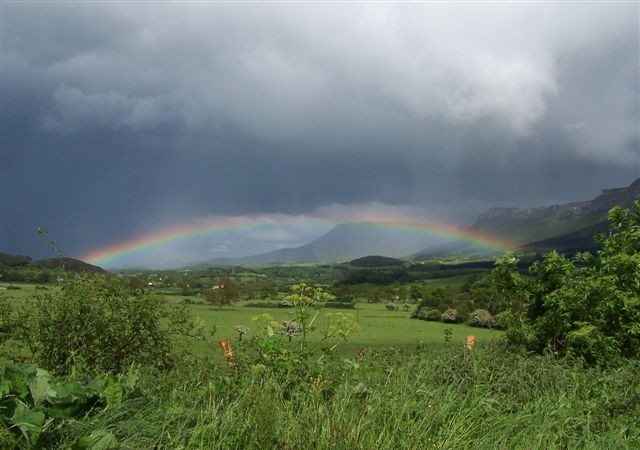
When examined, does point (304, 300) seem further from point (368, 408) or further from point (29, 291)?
point (29, 291)

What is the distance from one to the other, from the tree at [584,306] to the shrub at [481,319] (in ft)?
20.7

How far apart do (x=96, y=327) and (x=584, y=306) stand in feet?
24.0

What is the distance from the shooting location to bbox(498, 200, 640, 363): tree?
903cm

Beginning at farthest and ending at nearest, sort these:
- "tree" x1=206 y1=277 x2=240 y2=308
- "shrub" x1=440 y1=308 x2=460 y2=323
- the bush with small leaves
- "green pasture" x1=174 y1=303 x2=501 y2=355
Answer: "shrub" x1=440 y1=308 x2=460 y2=323 → "tree" x1=206 y1=277 x2=240 y2=308 → "green pasture" x1=174 y1=303 x2=501 y2=355 → the bush with small leaves

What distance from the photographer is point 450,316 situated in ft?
70.2

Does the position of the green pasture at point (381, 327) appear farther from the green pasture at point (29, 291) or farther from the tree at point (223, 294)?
the green pasture at point (29, 291)

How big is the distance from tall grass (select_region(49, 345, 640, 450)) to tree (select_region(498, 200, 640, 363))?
154 centimetres

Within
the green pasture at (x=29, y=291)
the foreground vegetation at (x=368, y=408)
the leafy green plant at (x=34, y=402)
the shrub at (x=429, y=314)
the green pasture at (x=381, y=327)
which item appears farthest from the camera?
the shrub at (x=429, y=314)

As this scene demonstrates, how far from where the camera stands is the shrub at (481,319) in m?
17.0

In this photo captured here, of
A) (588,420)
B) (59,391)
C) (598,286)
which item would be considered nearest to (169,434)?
(59,391)

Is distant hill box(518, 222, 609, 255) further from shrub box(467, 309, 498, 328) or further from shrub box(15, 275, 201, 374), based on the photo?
shrub box(15, 275, 201, 374)

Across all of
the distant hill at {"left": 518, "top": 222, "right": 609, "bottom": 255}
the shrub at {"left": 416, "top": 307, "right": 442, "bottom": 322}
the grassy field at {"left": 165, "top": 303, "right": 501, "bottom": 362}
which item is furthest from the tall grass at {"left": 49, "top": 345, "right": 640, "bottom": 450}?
the distant hill at {"left": 518, "top": 222, "right": 609, "bottom": 255}

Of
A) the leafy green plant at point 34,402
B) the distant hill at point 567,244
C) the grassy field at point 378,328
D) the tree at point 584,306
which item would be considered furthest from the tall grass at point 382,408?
the distant hill at point 567,244

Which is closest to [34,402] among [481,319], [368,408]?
[368,408]
